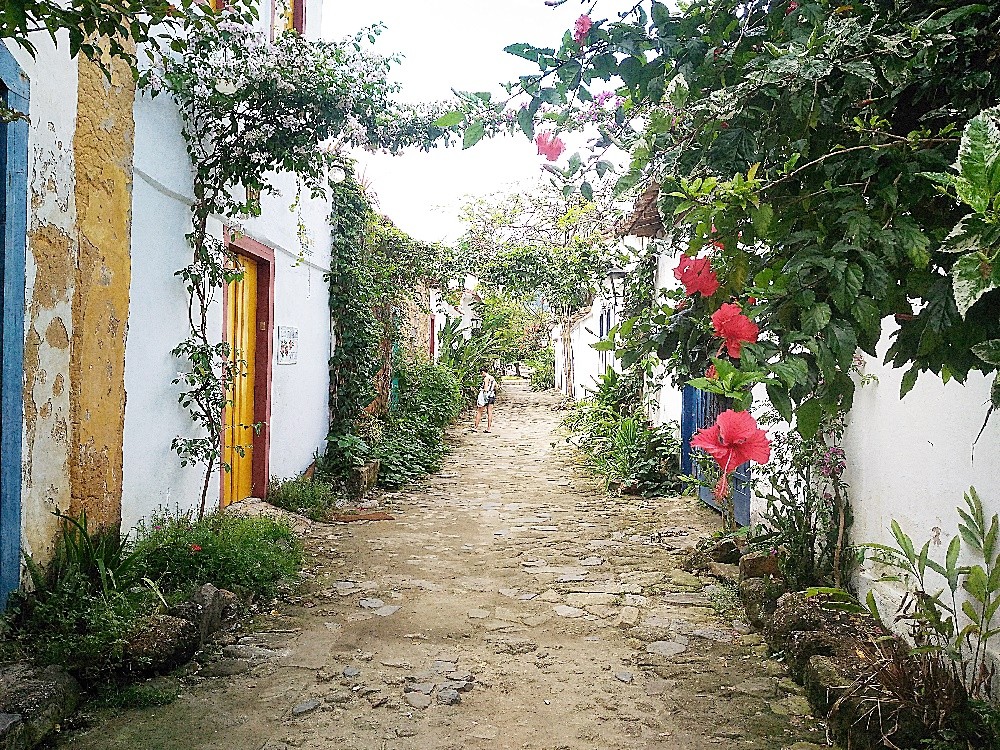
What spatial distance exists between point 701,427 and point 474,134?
6632 mm

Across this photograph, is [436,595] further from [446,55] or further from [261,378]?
[446,55]

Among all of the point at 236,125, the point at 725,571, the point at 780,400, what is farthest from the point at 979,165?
the point at 236,125

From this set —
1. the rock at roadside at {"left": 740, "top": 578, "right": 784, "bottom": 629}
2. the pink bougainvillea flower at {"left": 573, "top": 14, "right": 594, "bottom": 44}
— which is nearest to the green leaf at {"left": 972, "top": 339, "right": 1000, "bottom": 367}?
the pink bougainvillea flower at {"left": 573, "top": 14, "right": 594, "bottom": 44}

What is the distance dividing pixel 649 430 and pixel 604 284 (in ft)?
11.5

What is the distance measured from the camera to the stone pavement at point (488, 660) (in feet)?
11.5

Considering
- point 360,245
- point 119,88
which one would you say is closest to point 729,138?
point 119,88

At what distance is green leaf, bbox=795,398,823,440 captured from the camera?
1.50m

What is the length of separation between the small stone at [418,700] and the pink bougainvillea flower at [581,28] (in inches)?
117

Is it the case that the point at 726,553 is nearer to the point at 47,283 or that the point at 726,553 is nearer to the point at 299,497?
the point at 299,497

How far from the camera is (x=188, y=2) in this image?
3.20 meters

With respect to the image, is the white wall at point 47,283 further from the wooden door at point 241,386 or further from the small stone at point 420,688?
the wooden door at point 241,386

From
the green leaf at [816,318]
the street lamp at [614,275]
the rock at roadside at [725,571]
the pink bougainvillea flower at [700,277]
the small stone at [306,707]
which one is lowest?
the small stone at [306,707]

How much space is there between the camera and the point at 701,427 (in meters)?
8.45

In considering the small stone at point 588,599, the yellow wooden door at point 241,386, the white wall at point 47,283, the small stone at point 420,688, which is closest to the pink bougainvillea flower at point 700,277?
the small stone at point 420,688
